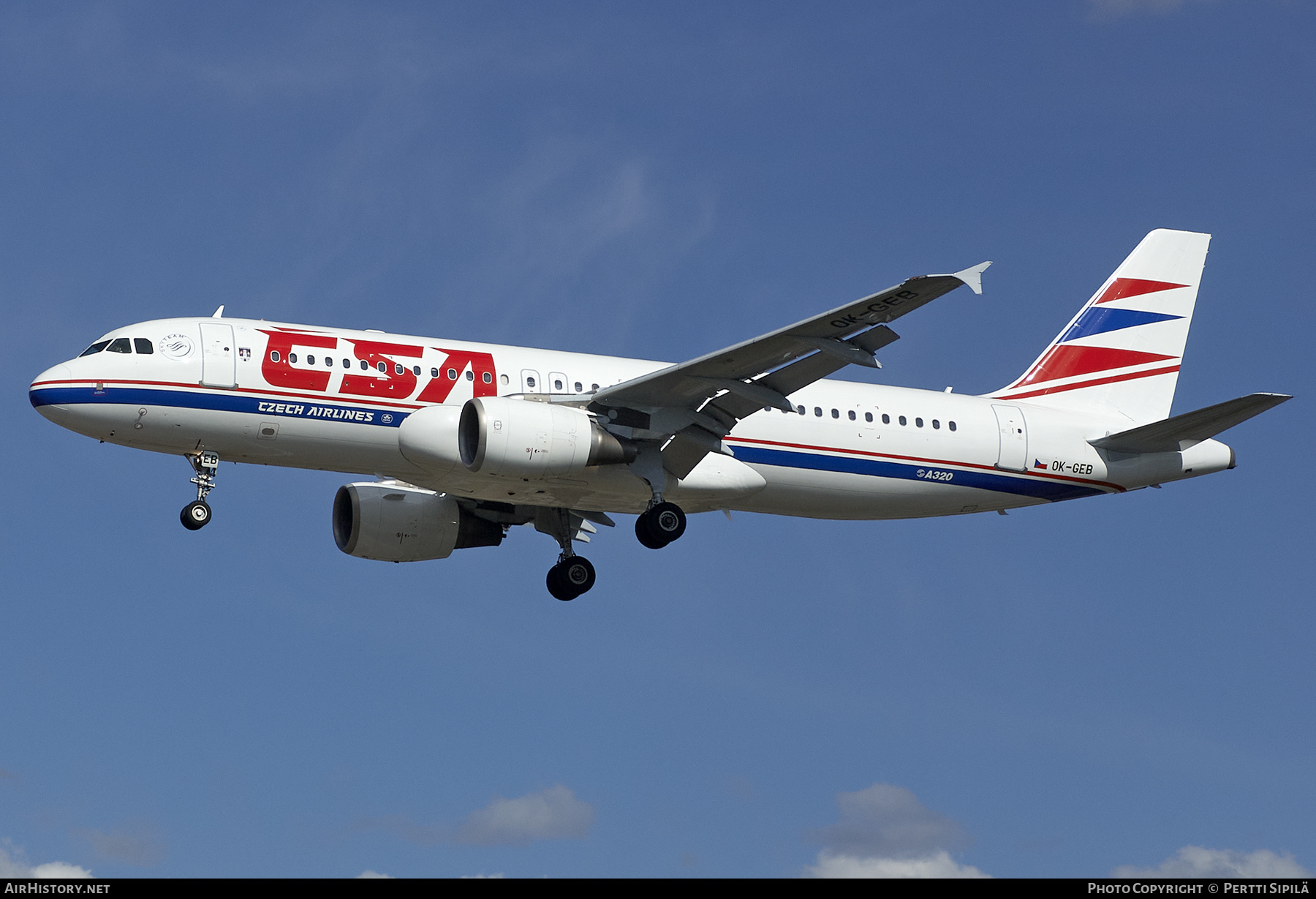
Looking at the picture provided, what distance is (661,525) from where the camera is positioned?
29375mm

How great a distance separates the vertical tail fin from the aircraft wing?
28.8ft

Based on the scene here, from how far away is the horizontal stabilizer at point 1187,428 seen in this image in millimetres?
29641

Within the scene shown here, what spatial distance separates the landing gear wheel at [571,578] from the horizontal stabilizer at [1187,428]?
11098 millimetres

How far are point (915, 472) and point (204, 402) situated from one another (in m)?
13.9

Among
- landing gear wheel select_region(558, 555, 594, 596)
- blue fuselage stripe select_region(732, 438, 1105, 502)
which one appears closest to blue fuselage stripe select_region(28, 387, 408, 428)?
landing gear wheel select_region(558, 555, 594, 596)

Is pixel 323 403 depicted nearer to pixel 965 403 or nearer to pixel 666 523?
pixel 666 523

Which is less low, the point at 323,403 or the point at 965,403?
the point at 965,403

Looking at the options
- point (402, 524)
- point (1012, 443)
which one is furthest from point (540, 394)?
point (1012, 443)

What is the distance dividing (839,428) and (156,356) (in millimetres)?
12947

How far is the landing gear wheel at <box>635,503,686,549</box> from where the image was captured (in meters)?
29.4
